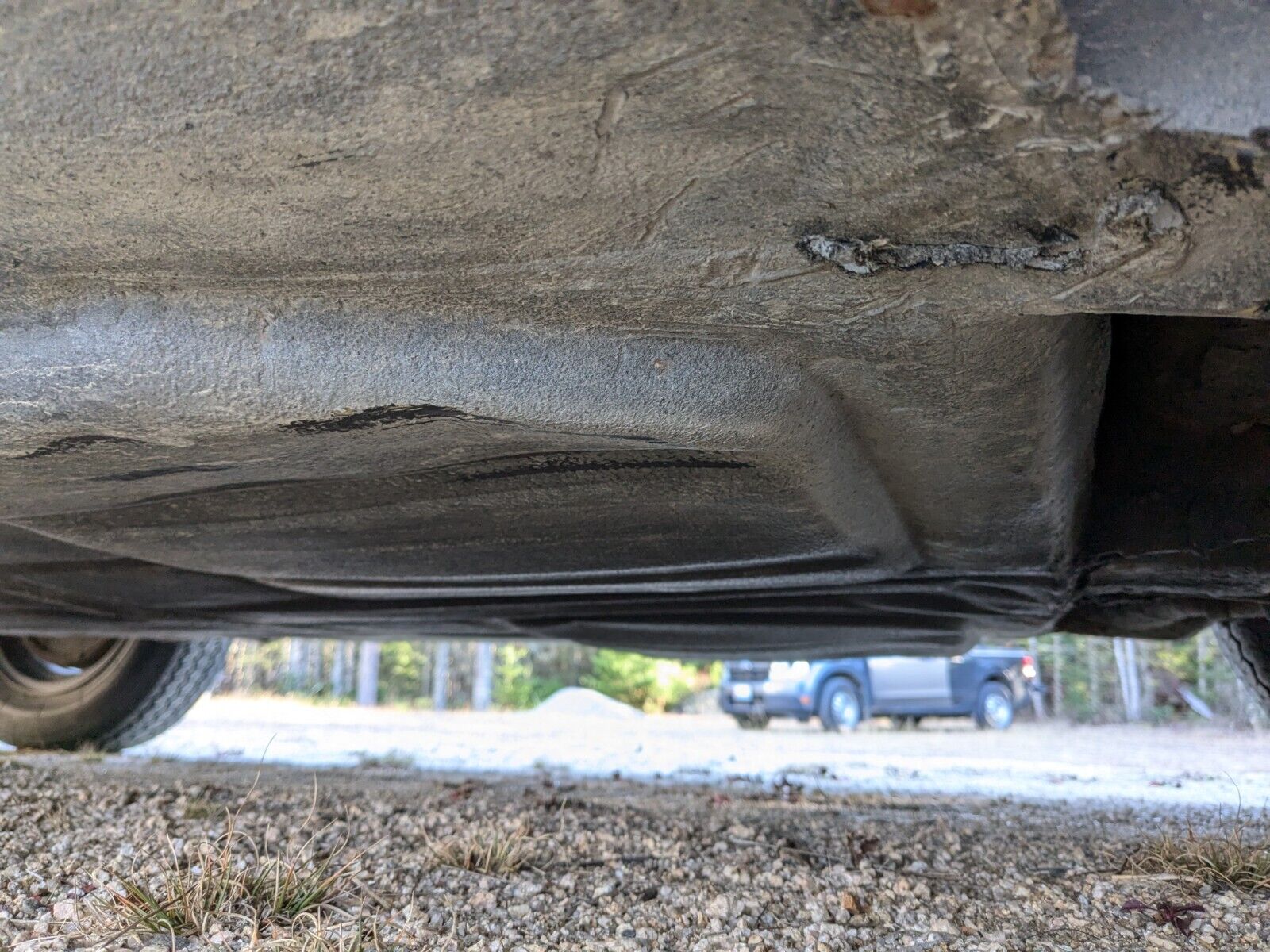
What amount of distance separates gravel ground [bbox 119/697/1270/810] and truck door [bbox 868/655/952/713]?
1.68 feet

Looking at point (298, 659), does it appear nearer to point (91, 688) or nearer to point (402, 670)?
point (402, 670)

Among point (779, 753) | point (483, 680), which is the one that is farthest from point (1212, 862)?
point (483, 680)

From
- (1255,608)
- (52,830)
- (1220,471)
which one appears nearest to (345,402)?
(52,830)

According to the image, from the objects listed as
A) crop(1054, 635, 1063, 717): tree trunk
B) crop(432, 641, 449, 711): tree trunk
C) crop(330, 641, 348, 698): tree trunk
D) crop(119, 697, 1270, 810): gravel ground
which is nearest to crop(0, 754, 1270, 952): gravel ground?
crop(119, 697, 1270, 810): gravel ground

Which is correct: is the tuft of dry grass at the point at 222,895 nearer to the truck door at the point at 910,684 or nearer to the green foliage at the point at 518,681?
the truck door at the point at 910,684

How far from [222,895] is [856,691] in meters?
9.62

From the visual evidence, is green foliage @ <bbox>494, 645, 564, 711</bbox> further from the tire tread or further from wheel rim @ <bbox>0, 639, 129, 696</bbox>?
wheel rim @ <bbox>0, 639, 129, 696</bbox>

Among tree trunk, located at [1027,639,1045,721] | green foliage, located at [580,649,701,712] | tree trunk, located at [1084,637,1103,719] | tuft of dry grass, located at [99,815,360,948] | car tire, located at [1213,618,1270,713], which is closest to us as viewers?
tuft of dry grass, located at [99,815,360,948]

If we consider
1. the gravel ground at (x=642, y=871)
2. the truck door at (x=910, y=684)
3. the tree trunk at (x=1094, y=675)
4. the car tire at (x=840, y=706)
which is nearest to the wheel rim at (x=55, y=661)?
the gravel ground at (x=642, y=871)

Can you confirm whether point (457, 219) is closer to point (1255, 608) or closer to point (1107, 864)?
point (1107, 864)

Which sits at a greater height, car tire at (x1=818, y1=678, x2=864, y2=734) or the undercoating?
the undercoating

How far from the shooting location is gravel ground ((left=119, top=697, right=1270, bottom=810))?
340 centimetres

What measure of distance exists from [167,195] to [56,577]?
1630 millimetres

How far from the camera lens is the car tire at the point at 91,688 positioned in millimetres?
3230
